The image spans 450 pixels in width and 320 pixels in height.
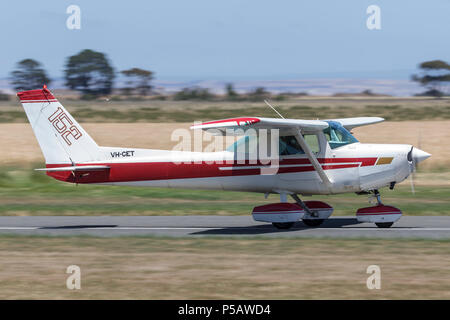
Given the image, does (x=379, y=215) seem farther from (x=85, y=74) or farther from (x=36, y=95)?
(x=85, y=74)

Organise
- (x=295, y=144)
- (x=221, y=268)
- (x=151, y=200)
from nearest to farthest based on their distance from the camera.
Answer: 1. (x=221, y=268)
2. (x=295, y=144)
3. (x=151, y=200)

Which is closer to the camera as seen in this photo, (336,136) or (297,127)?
(297,127)

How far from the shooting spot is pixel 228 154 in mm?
14688

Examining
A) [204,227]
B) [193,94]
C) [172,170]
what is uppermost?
[193,94]

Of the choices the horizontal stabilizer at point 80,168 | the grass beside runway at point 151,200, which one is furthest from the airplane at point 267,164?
the grass beside runway at point 151,200

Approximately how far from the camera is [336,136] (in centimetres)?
1440

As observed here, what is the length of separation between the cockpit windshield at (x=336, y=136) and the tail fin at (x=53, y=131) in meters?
5.17

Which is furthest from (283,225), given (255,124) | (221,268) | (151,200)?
(151,200)

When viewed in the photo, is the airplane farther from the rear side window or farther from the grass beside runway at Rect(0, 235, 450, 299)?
the grass beside runway at Rect(0, 235, 450, 299)

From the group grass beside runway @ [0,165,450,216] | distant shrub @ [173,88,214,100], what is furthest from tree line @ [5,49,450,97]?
grass beside runway @ [0,165,450,216]

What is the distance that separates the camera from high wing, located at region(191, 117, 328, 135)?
12.3 metres

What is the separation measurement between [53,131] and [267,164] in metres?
4.88

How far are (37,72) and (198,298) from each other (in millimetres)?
94995

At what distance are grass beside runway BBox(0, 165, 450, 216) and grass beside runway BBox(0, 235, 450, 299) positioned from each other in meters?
4.66
